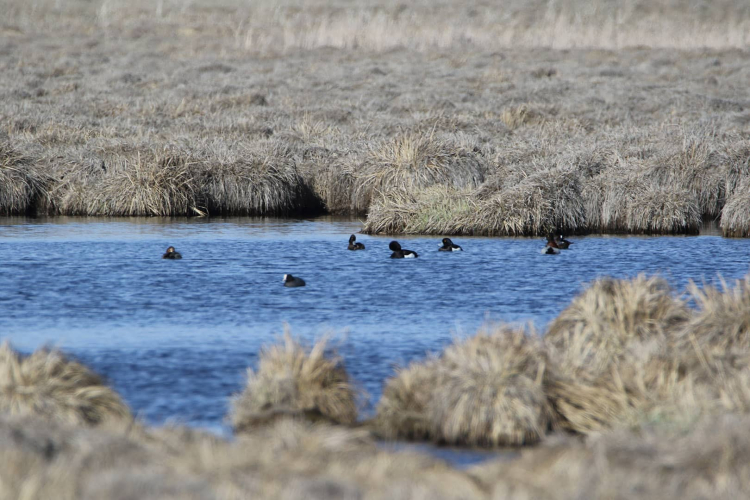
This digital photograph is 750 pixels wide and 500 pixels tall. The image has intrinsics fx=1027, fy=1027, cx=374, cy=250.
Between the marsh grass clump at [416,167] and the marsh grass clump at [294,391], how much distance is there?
50.8 feet

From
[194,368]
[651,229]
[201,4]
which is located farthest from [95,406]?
[201,4]

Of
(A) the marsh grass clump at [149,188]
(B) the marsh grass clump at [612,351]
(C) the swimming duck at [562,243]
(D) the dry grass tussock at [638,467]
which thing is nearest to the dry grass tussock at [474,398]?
(B) the marsh grass clump at [612,351]

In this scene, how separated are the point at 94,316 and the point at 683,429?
8.71 meters

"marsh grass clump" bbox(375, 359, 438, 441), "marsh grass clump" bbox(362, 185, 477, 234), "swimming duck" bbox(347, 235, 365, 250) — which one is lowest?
"marsh grass clump" bbox(375, 359, 438, 441)

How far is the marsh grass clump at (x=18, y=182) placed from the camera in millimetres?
24828

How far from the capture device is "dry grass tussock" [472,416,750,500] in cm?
574

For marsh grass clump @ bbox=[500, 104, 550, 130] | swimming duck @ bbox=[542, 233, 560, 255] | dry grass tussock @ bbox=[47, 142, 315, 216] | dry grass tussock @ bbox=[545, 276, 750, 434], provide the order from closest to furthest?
dry grass tussock @ bbox=[545, 276, 750, 434] → swimming duck @ bbox=[542, 233, 560, 255] → dry grass tussock @ bbox=[47, 142, 315, 216] → marsh grass clump @ bbox=[500, 104, 550, 130]

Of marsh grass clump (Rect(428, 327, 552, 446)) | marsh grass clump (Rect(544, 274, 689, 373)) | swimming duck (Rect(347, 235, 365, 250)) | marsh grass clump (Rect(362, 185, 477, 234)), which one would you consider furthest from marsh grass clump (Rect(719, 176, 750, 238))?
marsh grass clump (Rect(428, 327, 552, 446))

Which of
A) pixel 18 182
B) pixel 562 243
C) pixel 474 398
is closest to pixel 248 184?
pixel 18 182

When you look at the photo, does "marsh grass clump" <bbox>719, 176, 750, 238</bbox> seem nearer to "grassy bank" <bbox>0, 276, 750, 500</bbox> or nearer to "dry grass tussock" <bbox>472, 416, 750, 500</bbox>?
"grassy bank" <bbox>0, 276, 750, 500</bbox>

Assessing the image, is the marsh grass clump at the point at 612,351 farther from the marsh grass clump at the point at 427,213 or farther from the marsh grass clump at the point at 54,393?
the marsh grass clump at the point at 427,213

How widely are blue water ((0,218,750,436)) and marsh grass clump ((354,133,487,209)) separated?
2031 millimetres

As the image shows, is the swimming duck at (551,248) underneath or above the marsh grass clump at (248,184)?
underneath

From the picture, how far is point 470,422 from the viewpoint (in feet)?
27.1
